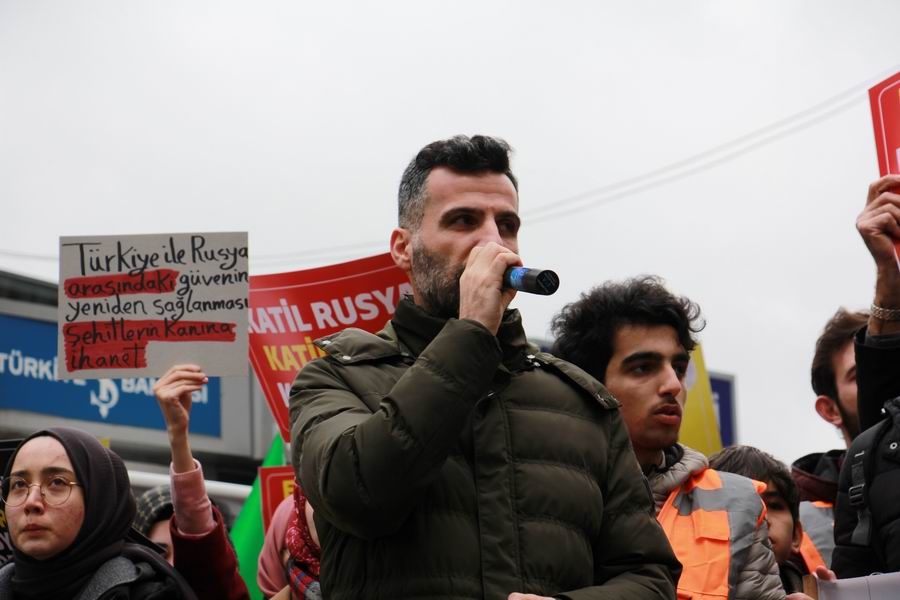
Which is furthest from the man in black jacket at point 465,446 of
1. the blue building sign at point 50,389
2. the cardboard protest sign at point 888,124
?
the blue building sign at point 50,389

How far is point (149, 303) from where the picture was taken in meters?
4.84

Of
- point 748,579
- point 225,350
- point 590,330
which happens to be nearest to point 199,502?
point 225,350

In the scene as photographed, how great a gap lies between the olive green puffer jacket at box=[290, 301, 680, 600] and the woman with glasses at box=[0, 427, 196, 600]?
1.24 m

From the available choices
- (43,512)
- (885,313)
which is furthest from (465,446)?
(43,512)

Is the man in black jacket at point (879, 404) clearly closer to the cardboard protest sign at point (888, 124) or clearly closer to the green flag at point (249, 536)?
the cardboard protest sign at point (888, 124)

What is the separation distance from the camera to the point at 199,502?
13.7 feet

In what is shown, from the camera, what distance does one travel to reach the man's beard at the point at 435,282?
2920 millimetres

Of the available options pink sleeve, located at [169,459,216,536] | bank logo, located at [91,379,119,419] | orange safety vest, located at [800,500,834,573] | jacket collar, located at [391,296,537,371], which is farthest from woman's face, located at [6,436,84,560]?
bank logo, located at [91,379,119,419]

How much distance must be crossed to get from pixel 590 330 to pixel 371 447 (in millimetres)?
1981

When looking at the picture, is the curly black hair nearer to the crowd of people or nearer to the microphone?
the crowd of people

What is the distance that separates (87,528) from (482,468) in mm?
1595

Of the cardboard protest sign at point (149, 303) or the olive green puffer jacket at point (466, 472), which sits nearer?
the olive green puffer jacket at point (466, 472)

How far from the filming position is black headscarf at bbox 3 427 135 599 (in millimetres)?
3793

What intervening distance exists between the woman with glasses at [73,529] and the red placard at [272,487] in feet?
6.84
